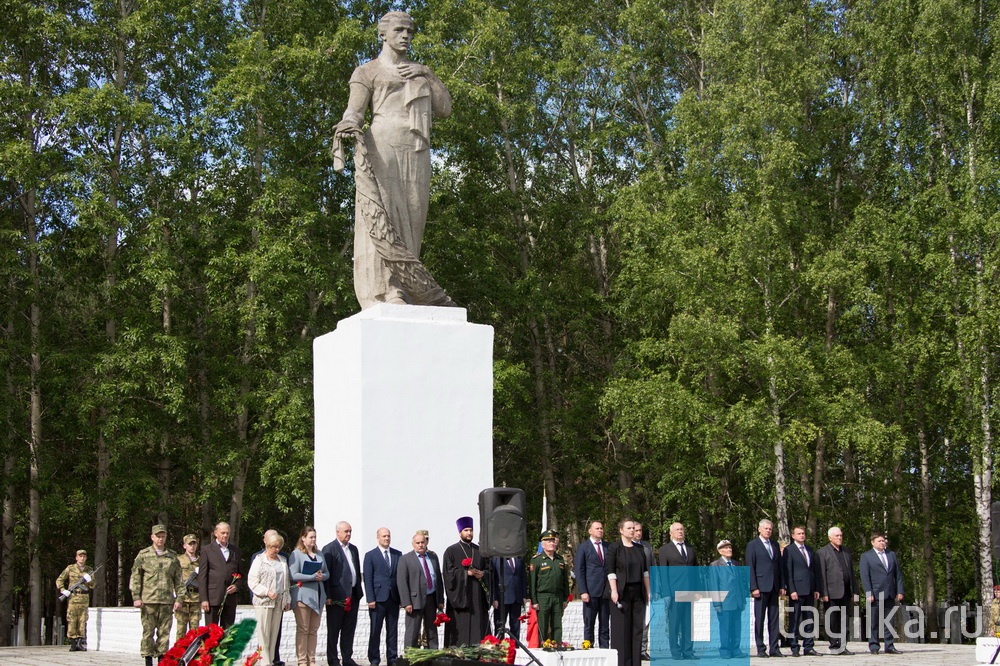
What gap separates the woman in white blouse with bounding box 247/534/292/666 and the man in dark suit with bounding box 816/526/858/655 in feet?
20.9

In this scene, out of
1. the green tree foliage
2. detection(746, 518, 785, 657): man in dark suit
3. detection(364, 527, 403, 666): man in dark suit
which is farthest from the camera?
the green tree foliage

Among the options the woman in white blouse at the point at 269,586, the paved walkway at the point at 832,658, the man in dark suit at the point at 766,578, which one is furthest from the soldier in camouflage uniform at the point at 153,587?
the man in dark suit at the point at 766,578

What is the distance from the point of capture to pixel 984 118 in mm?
21719

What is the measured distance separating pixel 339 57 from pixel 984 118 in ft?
36.9

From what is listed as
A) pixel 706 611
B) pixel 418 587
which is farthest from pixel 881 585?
pixel 418 587

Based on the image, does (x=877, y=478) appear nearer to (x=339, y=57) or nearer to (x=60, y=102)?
(x=339, y=57)

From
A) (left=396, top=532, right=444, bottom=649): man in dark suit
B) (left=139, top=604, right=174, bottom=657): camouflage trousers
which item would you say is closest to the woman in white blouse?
(left=396, top=532, right=444, bottom=649): man in dark suit

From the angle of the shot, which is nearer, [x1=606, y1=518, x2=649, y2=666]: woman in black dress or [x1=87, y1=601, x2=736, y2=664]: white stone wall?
[x1=606, y1=518, x2=649, y2=666]: woman in black dress

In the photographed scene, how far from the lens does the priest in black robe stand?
11922 mm

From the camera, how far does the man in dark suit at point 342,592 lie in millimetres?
11711

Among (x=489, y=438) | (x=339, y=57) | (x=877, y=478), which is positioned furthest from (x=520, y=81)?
(x=489, y=438)

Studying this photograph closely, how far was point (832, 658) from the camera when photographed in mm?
13500

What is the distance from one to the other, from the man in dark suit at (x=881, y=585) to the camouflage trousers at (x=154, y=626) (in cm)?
765

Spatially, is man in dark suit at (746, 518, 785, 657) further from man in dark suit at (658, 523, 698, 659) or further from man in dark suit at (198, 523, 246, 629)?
man in dark suit at (198, 523, 246, 629)
